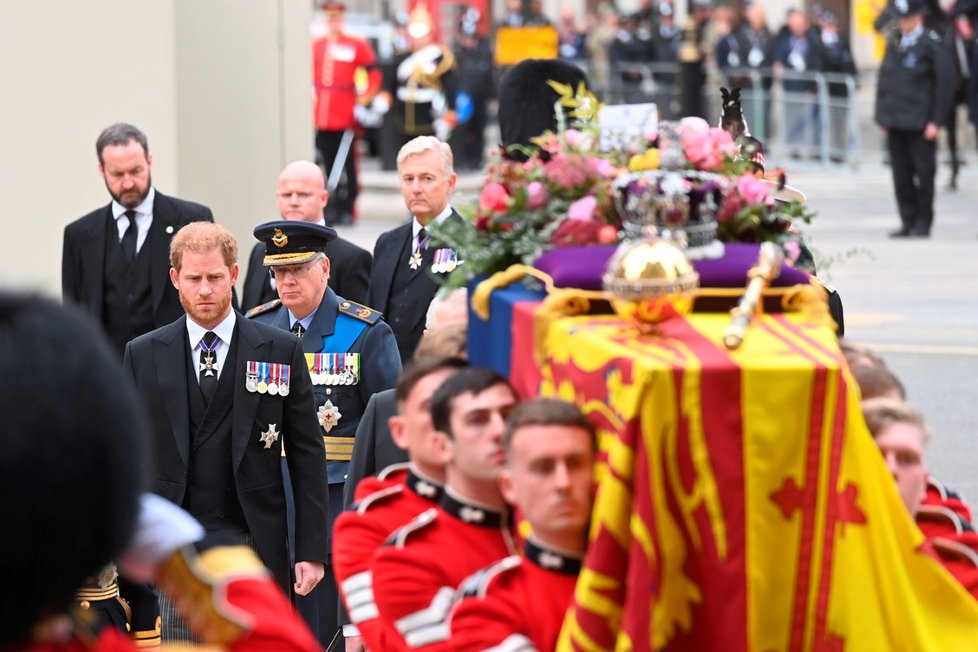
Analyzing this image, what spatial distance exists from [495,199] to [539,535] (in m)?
0.95

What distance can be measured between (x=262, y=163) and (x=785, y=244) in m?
8.94

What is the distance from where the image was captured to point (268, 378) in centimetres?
679

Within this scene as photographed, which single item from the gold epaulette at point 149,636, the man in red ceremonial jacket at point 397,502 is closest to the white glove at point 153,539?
the man in red ceremonial jacket at point 397,502

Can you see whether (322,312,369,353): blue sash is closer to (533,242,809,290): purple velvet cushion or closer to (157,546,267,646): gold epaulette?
(533,242,809,290): purple velvet cushion

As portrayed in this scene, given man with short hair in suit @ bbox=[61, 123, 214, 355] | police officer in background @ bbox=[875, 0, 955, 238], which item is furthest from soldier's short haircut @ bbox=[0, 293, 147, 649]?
police officer in background @ bbox=[875, 0, 955, 238]

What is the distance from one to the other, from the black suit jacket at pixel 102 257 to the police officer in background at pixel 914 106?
11.9m

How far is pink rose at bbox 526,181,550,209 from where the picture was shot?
4.24 metres

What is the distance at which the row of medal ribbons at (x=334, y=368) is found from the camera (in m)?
7.36

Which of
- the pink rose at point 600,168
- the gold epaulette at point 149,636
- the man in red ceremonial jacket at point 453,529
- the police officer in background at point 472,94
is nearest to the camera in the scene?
the man in red ceremonial jacket at point 453,529

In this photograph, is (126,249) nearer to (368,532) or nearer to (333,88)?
(368,532)

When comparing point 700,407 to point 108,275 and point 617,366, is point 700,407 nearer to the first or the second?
point 617,366

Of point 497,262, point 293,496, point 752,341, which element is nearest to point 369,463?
point 293,496

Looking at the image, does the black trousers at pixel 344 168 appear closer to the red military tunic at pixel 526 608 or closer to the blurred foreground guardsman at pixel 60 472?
the red military tunic at pixel 526 608

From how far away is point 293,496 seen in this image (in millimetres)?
6957
